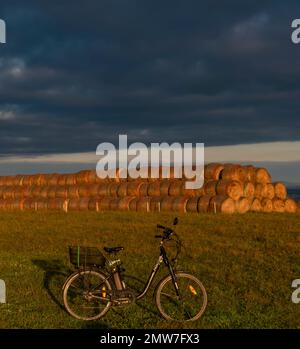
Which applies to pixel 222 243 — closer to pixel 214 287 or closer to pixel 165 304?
pixel 214 287

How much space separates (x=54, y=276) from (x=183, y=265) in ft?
9.94

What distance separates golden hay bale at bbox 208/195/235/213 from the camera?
27703 millimetres

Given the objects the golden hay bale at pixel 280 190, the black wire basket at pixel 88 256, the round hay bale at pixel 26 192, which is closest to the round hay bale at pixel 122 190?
the round hay bale at pixel 26 192

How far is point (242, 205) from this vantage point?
28734 millimetres

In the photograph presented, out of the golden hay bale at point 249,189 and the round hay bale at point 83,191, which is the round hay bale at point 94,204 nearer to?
the round hay bale at point 83,191

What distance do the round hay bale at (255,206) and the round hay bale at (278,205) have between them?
191 cm

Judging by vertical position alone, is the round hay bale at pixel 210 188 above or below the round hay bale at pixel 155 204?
above

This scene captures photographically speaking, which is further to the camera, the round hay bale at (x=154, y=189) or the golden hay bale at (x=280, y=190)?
the golden hay bale at (x=280, y=190)

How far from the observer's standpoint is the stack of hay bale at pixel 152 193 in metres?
28.8

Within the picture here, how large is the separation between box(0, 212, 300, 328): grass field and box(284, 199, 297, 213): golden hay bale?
8686 millimetres

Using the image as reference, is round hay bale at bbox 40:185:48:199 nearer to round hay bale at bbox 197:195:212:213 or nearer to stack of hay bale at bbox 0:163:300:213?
stack of hay bale at bbox 0:163:300:213

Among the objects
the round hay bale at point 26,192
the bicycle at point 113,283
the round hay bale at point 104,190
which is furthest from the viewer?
the round hay bale at point 26,192

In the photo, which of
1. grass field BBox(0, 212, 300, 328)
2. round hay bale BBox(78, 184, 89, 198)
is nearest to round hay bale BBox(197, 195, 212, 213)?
grass field BBox(0, 212, 300, 328)

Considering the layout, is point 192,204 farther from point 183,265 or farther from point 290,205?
point 183,265
